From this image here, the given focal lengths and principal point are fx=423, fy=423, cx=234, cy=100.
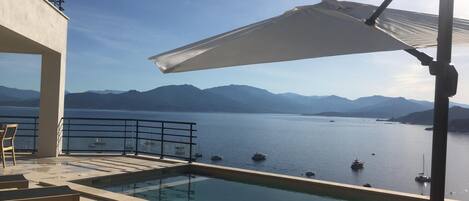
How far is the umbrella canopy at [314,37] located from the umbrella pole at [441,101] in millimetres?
136

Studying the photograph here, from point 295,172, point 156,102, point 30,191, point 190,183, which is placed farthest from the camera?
point 156,102

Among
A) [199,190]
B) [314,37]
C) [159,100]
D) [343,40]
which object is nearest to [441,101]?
[343,40]

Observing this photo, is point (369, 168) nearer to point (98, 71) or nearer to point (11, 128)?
point (98, 71)

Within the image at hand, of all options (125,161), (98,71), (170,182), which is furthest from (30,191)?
(98,71)

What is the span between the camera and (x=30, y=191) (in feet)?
10.7

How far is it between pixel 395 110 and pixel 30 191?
642ft

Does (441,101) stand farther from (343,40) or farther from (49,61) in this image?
(49,61)

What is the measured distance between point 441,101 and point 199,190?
479 centimetres

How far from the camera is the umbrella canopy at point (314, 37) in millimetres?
2396

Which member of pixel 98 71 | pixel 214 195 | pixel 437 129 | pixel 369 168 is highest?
pixel 98 71

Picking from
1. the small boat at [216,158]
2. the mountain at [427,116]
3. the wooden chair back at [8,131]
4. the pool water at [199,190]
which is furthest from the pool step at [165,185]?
the mountain at [427,116]

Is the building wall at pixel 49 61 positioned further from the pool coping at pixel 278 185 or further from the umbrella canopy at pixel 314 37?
the umbrella canopy at pixel 314 37

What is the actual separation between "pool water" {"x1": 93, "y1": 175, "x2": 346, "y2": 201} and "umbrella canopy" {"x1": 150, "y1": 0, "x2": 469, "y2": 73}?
3304 millimetres

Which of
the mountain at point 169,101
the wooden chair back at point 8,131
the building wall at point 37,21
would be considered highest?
the mountain at point 169,101
